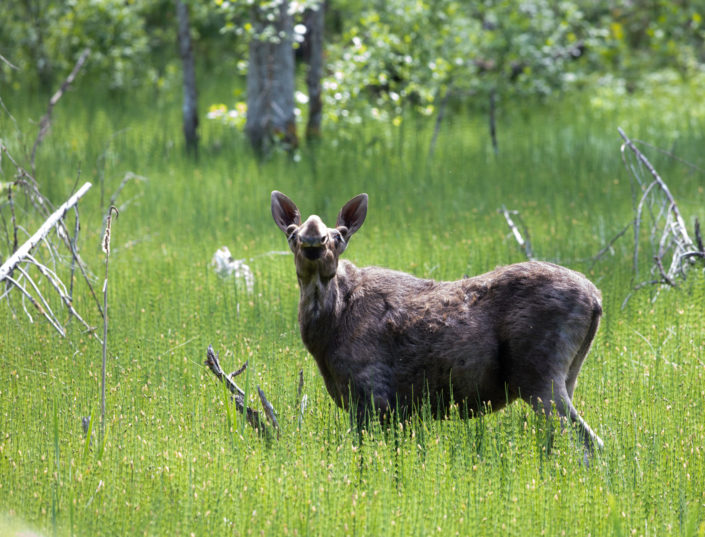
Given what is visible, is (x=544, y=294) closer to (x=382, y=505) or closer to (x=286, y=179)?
(x=382, y=505)

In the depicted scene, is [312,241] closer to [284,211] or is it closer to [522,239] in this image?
[284,211]

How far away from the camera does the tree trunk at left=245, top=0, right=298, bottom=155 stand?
13.9 m

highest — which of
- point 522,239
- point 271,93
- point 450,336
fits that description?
point 450,336

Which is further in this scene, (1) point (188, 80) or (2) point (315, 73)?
(1) point (188, 80)

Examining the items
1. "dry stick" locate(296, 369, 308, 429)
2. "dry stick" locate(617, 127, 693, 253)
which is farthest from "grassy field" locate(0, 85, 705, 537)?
"dry stick" locate(617, 127, 693, 253)

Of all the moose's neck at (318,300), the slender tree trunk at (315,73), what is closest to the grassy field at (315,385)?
the moose's neck at (318,300)

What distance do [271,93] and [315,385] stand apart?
341 inches

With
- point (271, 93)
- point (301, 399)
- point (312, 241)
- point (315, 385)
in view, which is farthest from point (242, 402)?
point (271, 93)

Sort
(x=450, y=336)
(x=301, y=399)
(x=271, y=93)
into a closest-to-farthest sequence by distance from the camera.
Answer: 1. (x=450, y=336)
2. (x=301, y=399)
3. (x=271, y=93)

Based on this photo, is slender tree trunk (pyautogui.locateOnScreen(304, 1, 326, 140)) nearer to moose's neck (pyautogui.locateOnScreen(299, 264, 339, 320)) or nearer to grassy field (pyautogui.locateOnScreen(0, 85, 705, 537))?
grassy field (pyautogui.locateOnScreen(0, 85, 705, 537))

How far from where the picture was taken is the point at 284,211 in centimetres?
547

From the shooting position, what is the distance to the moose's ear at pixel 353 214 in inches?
208

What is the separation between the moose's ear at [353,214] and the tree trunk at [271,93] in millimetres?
8538

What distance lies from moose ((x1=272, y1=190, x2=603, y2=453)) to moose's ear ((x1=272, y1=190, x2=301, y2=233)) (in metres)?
0.02
